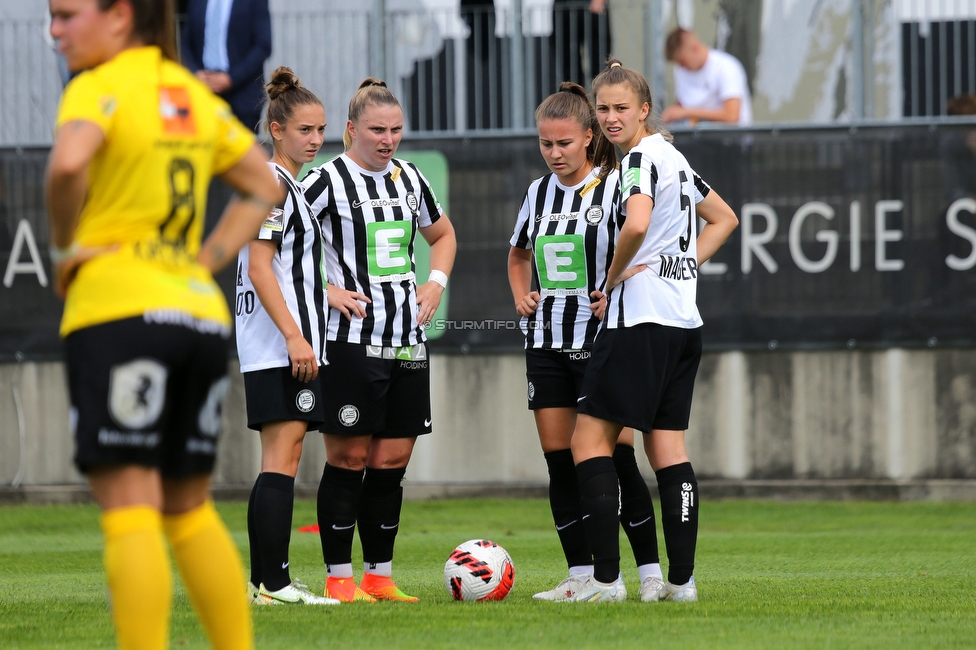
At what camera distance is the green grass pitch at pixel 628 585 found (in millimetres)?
4312

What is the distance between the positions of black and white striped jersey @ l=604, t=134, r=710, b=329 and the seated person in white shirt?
201 inches

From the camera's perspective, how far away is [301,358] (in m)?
5.05

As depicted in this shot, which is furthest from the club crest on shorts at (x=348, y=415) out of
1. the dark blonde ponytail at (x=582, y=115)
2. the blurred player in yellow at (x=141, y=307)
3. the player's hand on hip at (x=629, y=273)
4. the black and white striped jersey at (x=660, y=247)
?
the blurred player in yellow at (x=141, y=307)

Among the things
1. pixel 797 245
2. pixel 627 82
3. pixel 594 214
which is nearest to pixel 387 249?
pixel 594 214

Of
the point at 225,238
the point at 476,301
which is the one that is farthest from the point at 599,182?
the point at 476,301

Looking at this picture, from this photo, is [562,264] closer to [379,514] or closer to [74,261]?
[379,514]

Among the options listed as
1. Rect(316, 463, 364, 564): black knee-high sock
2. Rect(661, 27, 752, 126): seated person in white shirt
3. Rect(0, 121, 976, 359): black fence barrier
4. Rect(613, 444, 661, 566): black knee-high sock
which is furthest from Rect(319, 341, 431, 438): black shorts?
Rect(661, 27, 752, 126): seated person in white shirt

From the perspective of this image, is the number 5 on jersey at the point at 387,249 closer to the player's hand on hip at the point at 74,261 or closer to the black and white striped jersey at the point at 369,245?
the black and white striped jersey at the point at 369,245

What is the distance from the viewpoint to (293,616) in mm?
4719

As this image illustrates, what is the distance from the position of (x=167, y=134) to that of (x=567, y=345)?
271 cm

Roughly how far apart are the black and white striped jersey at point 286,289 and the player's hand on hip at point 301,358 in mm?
75

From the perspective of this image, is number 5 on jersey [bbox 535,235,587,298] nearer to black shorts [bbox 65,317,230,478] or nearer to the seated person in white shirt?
black shorts [bbox 65,317,230,478]

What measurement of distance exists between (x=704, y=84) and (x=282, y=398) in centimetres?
601

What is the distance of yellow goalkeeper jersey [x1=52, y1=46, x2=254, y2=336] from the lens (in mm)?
2912
